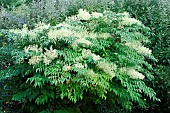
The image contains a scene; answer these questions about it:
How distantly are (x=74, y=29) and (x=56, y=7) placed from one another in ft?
8.18

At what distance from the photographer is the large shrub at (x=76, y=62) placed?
14.9ft

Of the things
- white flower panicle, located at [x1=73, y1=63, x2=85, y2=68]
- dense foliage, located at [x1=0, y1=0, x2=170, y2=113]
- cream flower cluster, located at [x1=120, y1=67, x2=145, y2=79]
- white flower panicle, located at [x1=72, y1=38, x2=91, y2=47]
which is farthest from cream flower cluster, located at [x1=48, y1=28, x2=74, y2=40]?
dense foliage, located at [x1=0, y1=0, x2=170, y2=113]

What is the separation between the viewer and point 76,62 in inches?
181

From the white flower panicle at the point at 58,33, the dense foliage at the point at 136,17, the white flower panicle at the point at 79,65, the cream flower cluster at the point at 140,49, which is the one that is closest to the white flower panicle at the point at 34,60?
the white flower panicle at the point at 58,33

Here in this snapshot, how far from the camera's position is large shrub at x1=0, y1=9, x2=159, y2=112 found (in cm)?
455

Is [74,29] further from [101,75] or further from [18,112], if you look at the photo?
[18,112]

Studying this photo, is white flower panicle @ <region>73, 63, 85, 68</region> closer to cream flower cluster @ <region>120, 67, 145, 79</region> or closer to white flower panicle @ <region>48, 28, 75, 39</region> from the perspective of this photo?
white flower panicle @ <region>48, 28, 75, 39</region>

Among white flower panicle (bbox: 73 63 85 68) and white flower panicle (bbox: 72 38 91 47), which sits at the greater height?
white flower panicle (bbox: 72 38 91 47)

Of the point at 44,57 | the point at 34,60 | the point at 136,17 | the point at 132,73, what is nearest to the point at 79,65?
the point at 44,57

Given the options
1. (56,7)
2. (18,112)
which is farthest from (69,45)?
(56,7)

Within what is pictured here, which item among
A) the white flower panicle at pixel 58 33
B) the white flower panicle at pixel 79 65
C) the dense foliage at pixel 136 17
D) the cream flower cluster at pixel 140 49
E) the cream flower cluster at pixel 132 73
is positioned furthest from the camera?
the dense foliage at pixel 136 17

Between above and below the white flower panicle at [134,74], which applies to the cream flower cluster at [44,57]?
above

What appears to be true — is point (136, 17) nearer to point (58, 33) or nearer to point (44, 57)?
point (58, 33)

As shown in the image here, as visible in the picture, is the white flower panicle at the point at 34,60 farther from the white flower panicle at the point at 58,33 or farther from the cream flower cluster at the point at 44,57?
the white flower panicle at the point at 58,33
